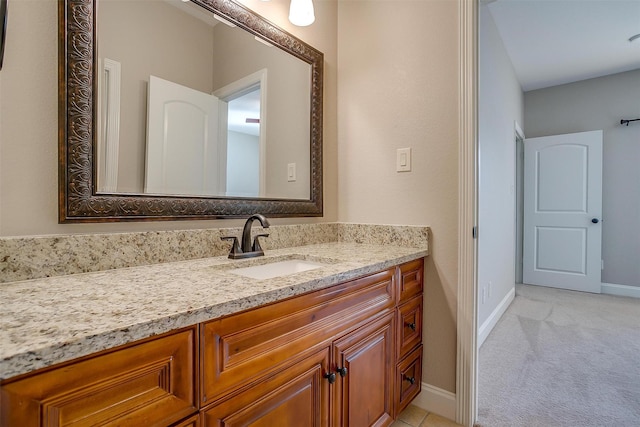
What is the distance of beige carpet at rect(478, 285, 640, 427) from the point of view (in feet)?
5.21

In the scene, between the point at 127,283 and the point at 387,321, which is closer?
the point at 127,283

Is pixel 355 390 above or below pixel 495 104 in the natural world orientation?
below

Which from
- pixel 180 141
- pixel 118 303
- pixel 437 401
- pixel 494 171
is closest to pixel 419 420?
pixel 437 401

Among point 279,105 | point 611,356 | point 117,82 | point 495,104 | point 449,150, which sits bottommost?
point 611,356

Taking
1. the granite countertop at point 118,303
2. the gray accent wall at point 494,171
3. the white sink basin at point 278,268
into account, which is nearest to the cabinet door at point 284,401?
the granite countertop at point 118,303

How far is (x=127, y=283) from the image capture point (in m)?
0.85

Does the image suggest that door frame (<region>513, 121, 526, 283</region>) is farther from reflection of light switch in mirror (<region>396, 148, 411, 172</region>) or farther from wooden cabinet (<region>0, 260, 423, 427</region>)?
wooden cabinet (<region>0, 260, 423, 427</region>)

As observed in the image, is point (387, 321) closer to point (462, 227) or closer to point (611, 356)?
point (462, 227)

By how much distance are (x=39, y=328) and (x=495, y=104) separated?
326 centimetres

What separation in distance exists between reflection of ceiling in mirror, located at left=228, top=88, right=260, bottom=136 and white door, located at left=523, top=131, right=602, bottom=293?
4.01m

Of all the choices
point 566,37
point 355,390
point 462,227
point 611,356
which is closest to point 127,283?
point 355,390

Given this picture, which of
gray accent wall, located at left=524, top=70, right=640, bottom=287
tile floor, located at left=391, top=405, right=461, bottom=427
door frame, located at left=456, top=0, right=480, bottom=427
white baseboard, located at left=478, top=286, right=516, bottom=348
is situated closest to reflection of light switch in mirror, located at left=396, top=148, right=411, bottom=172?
door frame, located at left=456, top=0, right=480, bottom=427

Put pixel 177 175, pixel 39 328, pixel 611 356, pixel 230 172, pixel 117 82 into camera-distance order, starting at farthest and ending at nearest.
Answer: pixel 611 356 < pixel 230 172 < pixel 177 175 < pixel 117 82 < pixel 39 328

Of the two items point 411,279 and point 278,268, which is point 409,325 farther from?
point 278,268
